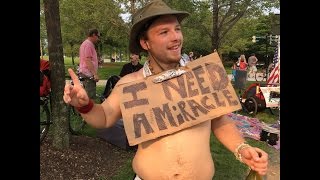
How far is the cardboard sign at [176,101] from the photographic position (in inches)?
79.9

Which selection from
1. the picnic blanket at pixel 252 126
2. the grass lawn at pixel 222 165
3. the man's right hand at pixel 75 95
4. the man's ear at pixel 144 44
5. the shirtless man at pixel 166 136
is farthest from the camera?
the picnic blanket at pixel 252 126

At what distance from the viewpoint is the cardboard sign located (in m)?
2.03

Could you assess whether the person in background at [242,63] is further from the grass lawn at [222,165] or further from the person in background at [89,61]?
the person in background at [89,61]

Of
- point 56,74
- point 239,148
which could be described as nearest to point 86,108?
point 239,148

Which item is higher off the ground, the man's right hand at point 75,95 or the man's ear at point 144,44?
the man's ear at point 144,44

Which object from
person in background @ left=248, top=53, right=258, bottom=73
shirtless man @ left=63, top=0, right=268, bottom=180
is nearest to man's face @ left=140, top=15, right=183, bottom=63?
shirtless man @ left=63, top=0, right=268, bottom=180

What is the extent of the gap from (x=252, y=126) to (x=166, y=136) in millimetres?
5734

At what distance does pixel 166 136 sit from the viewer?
2.03 meters

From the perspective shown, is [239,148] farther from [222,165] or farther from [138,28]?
[222,165]

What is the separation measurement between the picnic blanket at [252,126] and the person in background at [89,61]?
2.64 m

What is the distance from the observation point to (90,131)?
6133mm

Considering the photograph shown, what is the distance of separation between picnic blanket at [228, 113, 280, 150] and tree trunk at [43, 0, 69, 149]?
3.14m

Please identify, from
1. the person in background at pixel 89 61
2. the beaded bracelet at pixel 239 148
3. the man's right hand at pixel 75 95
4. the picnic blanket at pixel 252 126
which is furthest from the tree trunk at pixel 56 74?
the picnic blanket at pixel 252 126
